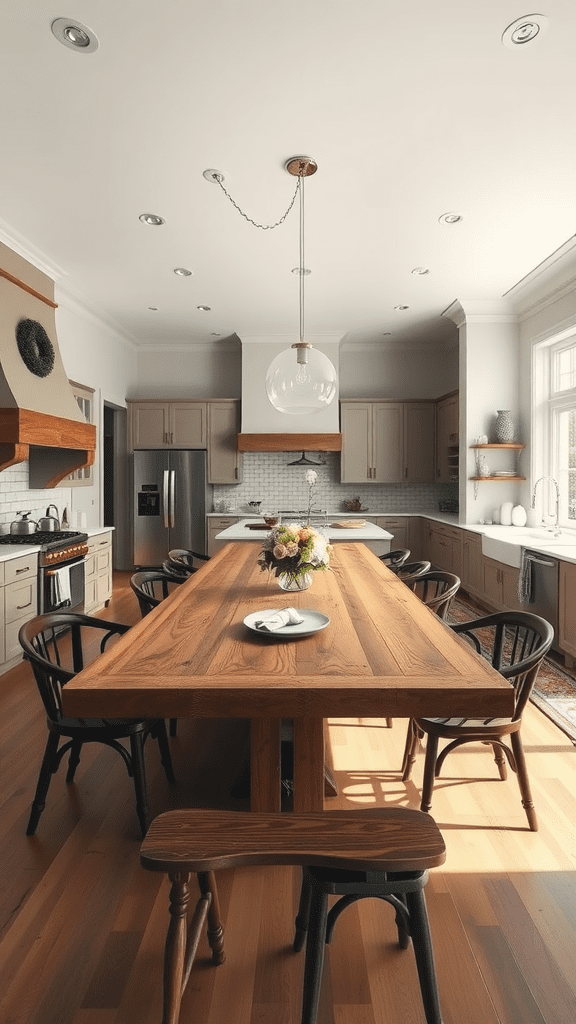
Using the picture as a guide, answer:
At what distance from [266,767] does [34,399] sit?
131 inches

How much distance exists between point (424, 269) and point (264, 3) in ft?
10.7

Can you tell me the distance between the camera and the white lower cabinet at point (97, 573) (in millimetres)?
5235

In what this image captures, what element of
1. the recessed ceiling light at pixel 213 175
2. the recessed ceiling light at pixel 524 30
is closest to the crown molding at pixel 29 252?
the recessed ceiling light at pixel 213 175

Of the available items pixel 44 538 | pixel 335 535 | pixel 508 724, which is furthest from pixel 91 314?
pixel 508 724

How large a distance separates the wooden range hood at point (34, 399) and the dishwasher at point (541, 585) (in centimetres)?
365

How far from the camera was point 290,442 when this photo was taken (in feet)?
24.6

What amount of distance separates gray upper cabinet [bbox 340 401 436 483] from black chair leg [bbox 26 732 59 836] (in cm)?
598

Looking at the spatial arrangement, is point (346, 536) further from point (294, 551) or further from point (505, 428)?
point (294, 551)

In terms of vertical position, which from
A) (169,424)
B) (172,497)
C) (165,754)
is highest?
(169,424)

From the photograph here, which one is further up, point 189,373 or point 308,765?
point 189,373

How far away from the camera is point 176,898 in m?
1.22

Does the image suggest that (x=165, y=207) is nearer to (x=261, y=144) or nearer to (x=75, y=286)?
(x=261, y=144)

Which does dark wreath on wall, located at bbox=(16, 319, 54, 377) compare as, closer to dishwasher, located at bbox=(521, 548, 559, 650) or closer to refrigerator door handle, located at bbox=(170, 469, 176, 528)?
refrigerator door handle, located at bbox=(170, 469, 176, 528)

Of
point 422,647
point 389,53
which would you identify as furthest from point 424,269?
point 422,647
